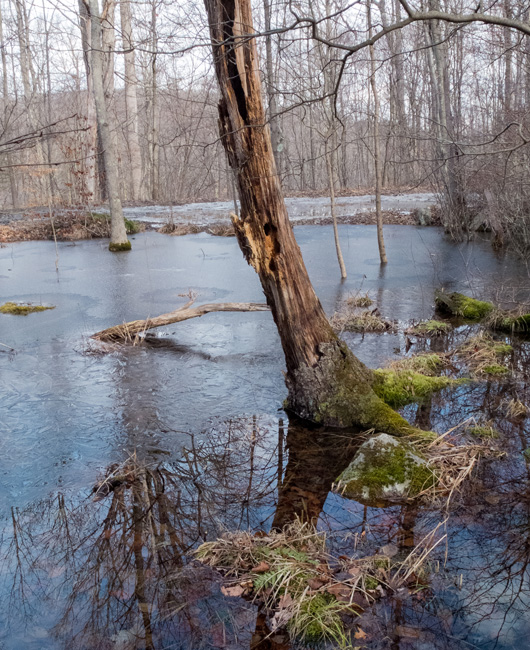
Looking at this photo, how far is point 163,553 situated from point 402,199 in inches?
968

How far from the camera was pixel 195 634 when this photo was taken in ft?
11.0

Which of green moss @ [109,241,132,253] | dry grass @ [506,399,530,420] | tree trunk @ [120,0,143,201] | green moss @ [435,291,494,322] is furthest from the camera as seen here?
tree trunk @ [120,0,143,201]

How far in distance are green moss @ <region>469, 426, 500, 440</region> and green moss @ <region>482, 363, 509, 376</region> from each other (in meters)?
1.78

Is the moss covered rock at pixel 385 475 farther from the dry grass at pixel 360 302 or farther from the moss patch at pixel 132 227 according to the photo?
the moss patch at pixel 132 227

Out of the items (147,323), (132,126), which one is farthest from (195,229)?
(132,126)

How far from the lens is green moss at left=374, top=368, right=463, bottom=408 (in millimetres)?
6770

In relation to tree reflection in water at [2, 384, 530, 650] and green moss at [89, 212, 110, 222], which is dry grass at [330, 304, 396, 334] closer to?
tree reflection in water at [2, 384, 530, 650]

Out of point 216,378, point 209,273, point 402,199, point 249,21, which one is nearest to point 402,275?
point 209,273

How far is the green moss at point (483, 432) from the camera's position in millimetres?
5770

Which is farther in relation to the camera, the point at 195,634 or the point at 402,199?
the point at 402,199

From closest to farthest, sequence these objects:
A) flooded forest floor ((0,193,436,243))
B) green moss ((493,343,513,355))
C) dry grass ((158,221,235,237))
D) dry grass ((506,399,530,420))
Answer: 1. dry grass ((506,399,530,420))
2. green moss ((493,343,513,355))
3. dry grass ((158,221,235,237))
4. flooded forest floor ((0,193,436,243))

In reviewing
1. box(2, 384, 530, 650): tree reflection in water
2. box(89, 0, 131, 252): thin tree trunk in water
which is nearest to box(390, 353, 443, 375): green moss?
box(2, 384, 530, 650): tree reflection in water

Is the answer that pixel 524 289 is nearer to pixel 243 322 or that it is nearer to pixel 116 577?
pixel 243 322

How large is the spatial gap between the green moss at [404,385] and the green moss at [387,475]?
5.61ft
